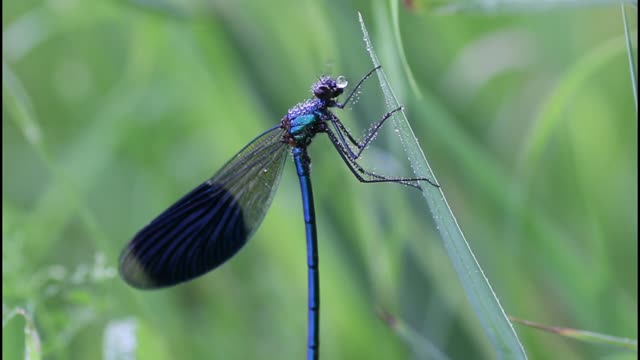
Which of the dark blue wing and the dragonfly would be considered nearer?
the dragonfly

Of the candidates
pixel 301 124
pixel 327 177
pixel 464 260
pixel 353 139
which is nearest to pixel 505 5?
pixel 353 139

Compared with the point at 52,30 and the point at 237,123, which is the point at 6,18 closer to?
the point at 52,30

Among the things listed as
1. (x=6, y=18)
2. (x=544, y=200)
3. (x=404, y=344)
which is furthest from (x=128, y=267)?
(x=6, y=18)

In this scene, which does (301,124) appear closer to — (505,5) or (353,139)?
(353,139)

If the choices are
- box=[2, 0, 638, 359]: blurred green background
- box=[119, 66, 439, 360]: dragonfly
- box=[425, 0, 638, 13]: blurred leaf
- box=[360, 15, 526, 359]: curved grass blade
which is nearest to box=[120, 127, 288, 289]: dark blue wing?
box=[119, 66, 439, 360]: dragonfly

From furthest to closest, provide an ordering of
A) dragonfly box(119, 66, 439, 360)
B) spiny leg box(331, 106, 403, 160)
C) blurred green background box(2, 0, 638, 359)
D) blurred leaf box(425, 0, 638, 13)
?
blurred green background box(2, 0, 638, 359) < dragonfly box(119, 66, 439, 360) < spiny leg box(331, 106, 403, 160) < blurred leaf box(425, 0, 638, 13)

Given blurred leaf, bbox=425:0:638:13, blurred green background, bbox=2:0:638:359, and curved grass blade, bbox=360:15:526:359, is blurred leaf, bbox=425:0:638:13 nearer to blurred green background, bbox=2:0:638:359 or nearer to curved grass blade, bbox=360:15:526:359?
blurred green background, bbox=2:0:638:359
